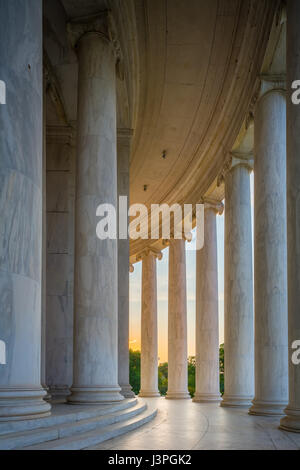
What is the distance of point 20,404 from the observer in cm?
14612

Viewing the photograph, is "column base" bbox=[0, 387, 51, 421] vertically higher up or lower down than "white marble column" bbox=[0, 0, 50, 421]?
lower down

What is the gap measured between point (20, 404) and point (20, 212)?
166 feet

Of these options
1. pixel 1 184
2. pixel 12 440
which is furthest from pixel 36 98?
pixel 12 440

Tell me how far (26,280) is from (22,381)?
87.0 ft

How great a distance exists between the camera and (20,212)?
→ 15288cm

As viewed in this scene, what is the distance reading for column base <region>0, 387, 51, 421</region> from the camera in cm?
14212

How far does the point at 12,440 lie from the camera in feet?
433

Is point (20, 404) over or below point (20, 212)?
below

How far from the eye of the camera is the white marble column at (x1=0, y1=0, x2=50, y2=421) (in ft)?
476

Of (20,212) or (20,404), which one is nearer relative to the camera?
(20,404)

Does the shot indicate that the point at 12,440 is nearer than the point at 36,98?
Yes

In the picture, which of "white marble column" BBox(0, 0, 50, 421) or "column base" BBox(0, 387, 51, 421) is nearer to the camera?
"column base" BBox(0, 387, 51, 421)
